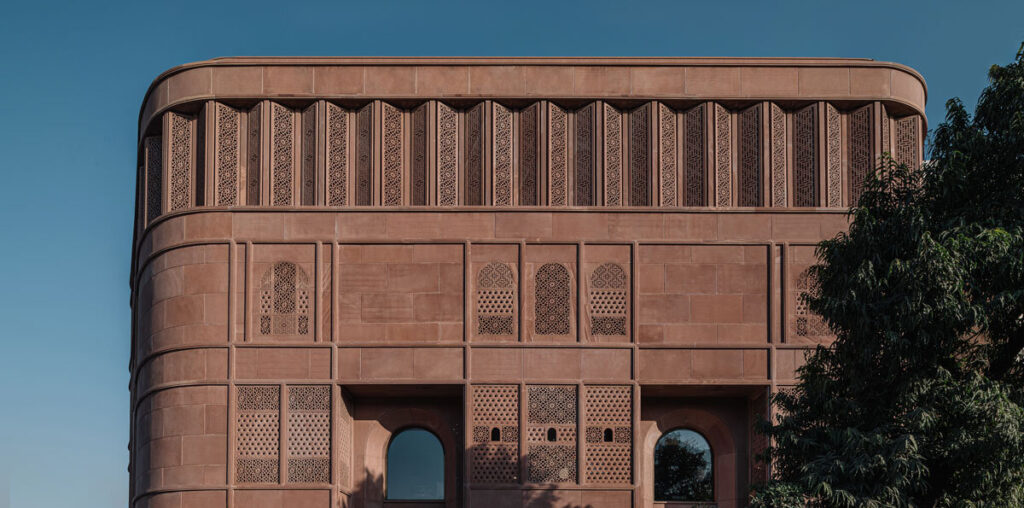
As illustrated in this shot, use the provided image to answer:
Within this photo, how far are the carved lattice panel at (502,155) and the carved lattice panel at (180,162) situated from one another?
Result: 5339mm

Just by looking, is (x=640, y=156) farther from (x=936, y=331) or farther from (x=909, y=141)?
(x=936, y=331)

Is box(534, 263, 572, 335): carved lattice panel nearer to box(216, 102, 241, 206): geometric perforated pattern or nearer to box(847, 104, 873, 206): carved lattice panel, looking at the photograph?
box(847, 104, 873, 206): carved lattice panel

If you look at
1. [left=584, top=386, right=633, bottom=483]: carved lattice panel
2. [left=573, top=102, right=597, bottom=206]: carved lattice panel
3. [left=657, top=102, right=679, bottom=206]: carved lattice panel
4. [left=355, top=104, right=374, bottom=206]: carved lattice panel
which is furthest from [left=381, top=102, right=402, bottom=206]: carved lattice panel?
[left=584, top=386, right=633, bottom=483]: carved lattice panel

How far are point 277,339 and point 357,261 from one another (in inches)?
73.2

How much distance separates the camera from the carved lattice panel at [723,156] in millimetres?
22234

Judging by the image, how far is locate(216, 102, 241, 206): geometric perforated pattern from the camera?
72.9ft

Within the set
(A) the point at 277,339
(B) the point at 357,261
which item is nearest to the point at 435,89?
(B) the point at 357,261

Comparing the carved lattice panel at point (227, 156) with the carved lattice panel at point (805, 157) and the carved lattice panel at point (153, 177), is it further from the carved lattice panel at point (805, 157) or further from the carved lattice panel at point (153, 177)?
the carved lattice panel at point (805, 157)

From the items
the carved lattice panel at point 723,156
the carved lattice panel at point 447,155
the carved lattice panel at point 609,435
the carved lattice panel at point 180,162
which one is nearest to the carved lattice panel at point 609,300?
the carved lattice panel at point 609,435

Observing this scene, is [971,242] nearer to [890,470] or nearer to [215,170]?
[890,470]

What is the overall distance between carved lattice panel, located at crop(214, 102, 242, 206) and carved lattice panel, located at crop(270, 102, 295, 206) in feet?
2.01

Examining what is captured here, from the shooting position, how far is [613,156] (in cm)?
2241

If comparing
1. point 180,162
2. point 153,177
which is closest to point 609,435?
point 180,162

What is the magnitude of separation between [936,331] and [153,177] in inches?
570
